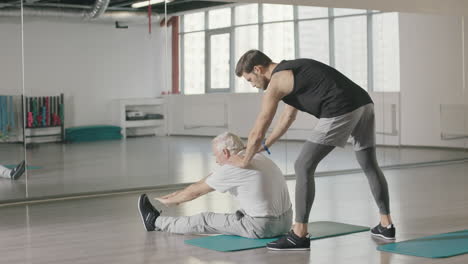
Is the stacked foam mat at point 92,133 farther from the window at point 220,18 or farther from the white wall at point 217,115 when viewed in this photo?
the window at point 220,18

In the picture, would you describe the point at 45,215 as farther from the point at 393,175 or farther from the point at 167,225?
the point at 393,175

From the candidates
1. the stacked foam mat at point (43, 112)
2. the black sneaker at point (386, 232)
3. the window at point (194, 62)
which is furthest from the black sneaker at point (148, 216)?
the window at point (194, 62)

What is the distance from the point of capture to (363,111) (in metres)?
4.25

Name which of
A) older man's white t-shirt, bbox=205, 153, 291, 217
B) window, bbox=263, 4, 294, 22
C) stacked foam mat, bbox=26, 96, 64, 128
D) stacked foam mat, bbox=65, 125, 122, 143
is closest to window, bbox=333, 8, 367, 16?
window, bbox=263, 4, 294, 22

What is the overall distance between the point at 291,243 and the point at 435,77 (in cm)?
586

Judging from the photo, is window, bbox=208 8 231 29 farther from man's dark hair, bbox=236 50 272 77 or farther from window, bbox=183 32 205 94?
man's dark hair, bbox=236 50 272 77

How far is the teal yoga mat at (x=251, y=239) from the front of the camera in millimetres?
4191

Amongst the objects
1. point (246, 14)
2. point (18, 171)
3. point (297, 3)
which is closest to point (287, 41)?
point (297, 3)

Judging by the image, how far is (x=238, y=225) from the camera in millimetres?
4375

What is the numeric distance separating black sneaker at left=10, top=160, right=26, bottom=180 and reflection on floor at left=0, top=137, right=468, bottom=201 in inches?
2.1

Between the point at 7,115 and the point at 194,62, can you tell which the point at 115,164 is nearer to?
the point at 7,115

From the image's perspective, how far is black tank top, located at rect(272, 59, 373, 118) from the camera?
13.4 ft

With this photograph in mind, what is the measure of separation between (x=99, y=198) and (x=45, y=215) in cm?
93

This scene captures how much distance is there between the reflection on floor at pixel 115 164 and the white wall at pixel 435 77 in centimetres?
221
